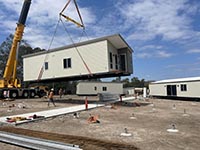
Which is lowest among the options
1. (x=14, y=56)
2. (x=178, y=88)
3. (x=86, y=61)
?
(x=178, y=88)

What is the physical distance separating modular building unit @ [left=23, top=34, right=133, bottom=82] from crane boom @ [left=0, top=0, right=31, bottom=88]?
148 inches

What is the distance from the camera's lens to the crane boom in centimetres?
2795

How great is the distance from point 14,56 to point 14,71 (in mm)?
2086

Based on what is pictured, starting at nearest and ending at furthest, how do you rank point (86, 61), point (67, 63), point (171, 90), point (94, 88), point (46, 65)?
point (86, 61) → point (67, 63) → point (46, 65) → point (171, 90) → point (94, 88)

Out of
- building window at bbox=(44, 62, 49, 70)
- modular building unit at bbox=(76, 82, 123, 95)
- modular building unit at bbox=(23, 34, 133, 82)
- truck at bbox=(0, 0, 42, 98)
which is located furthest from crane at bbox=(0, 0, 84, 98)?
modular building unit at bbox=(76, 82, 123, 95)

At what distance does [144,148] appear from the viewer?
727cm

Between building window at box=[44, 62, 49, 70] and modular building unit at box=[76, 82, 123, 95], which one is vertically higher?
building window at box=[44, 62, 49, 70]

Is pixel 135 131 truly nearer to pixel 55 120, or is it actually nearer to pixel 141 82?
pixel 55 120

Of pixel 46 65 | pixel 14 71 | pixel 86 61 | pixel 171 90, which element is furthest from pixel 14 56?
pixel 171 90

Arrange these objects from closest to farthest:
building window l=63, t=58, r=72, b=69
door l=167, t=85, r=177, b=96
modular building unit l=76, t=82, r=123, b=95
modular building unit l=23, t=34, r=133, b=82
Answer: modular building unit l=23, t=34, r=133, b=82
building window l=63, t=58, r=72, b=69
door l=167, t=85, r=177, b=96
modular building unit l=76, t=82, r=123, b=95

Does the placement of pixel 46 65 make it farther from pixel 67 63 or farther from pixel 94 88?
pixel 94 88

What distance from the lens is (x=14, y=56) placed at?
102ft

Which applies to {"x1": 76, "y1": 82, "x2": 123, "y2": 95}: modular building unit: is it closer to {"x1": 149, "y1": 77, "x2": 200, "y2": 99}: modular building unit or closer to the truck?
the truck

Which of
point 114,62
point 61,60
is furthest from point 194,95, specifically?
point 61,60
